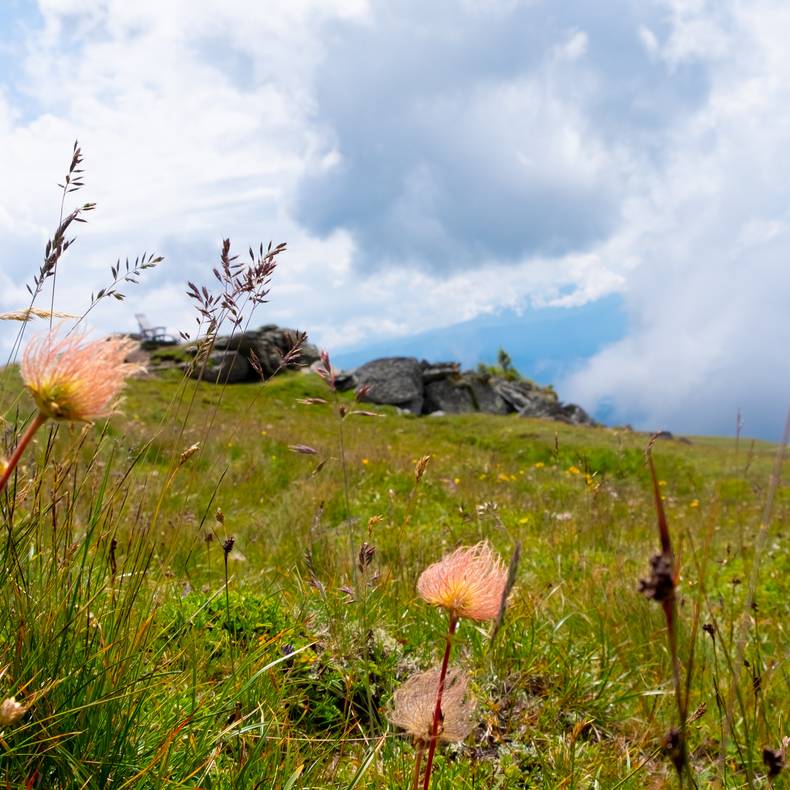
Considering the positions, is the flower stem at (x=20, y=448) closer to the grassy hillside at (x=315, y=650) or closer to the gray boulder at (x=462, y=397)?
the grassy hillside at (x=315, y=650)

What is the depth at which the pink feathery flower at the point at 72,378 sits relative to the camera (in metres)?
1.18

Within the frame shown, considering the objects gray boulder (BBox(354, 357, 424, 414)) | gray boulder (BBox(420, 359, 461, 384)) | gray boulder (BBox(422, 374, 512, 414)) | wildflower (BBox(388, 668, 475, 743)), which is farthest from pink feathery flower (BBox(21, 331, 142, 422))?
gray boulder (BBox(420, 359, 461, 384))

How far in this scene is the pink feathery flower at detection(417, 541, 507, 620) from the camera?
5.31 ft

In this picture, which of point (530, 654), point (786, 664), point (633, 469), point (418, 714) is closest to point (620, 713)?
point (530, 654)

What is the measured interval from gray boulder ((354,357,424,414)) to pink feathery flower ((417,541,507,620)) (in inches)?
1508

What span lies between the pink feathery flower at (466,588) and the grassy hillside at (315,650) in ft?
1.42

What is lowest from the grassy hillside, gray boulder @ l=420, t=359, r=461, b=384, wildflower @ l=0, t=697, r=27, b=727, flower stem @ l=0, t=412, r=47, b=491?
the grassy hillside

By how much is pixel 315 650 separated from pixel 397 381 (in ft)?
129

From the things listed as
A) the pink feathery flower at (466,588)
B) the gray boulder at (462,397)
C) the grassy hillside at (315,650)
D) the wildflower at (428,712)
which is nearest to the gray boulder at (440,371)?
the gray boulder at (462,397)

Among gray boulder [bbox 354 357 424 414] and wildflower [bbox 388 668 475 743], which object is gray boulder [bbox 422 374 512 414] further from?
wildflower [bbox 388 668 475 743]

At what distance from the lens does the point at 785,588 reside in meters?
5.68

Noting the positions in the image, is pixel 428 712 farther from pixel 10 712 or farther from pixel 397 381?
pixel 397 381

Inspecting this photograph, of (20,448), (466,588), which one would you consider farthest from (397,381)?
(20,448)

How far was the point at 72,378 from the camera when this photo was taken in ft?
3.92
